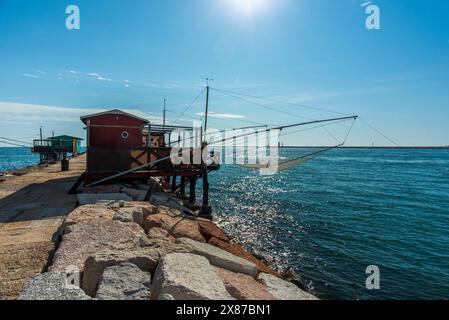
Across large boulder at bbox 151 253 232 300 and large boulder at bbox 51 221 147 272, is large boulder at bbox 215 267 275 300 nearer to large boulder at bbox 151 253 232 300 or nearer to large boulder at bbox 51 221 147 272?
large boulder at bbox 151 253 232 300

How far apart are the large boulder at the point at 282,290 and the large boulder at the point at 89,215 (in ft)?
15.2

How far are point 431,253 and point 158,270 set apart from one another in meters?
13.8

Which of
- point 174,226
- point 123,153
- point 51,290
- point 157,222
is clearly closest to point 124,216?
point 157,222

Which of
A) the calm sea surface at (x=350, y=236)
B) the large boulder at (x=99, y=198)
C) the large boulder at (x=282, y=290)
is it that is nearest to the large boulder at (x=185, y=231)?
the large boulder at (x=282, y=290)

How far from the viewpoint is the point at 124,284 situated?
4.44 meters

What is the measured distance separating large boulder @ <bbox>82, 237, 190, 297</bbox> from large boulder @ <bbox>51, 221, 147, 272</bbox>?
0.19 metres

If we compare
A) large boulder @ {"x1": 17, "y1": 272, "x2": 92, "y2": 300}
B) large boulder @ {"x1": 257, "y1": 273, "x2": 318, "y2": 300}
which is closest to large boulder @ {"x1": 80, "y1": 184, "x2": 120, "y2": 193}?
large boulder @ {"x1": 17, "y1": 272, "x2": 92, "y2": 300}

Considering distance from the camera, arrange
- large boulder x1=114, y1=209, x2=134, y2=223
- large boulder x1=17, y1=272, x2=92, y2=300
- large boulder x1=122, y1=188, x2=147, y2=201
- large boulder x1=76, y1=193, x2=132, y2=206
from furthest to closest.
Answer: large boulder x1=122, y1=188, x2=147, y2=201 < large boulder x1=76, y1=193, x2=132, y2=206 < large boulder x1=114, y1=209, x2=134, y2=223 < large boulder x1=17, y1=272, x2=92, y2=300

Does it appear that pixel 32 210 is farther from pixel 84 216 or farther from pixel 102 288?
pixel 102 288

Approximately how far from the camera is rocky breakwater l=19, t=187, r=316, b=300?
4.13 m

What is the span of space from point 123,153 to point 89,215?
690cm

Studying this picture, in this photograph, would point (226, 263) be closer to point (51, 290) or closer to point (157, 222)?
point (157, 222)

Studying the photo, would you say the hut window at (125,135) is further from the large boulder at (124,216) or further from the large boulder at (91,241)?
the large boulder at (91,241)
